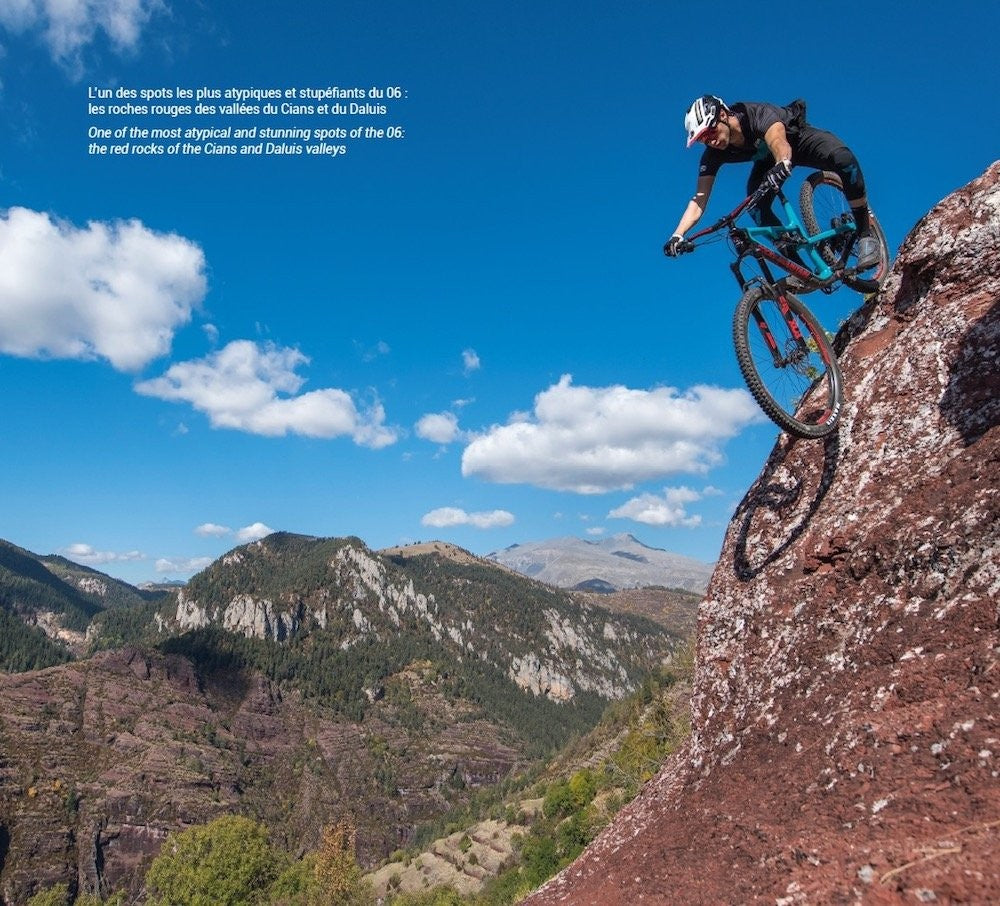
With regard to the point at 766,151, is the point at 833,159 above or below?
below

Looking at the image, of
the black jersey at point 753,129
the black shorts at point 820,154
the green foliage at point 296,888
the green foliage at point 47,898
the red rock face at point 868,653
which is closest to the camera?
the red rock face at point 868,653

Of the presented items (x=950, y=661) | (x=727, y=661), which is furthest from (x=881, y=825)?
(x=727, y=661)

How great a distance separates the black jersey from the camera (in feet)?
28.9

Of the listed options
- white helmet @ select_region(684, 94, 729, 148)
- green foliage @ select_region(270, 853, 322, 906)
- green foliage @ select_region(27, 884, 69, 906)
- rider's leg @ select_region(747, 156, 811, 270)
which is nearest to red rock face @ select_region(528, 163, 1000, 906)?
rider's leg @ select_region(747, 156, 811, 270)

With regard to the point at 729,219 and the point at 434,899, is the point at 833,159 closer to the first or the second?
the point at 729,219

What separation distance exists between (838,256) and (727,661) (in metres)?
6.73

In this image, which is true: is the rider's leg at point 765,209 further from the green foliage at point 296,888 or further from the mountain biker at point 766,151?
the green foliage at point 296,888

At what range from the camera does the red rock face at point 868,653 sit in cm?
374

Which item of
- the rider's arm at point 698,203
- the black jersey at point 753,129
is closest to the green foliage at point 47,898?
the rider's arm at point 698,203

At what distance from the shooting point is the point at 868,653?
525cm

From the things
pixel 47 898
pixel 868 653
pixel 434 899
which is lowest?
pixel 47 898

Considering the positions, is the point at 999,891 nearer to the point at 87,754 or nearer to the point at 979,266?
the point at 979,266

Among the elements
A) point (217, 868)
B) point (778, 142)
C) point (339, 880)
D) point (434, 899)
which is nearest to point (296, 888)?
point (339, 880)

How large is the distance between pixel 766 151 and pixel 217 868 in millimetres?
97055
